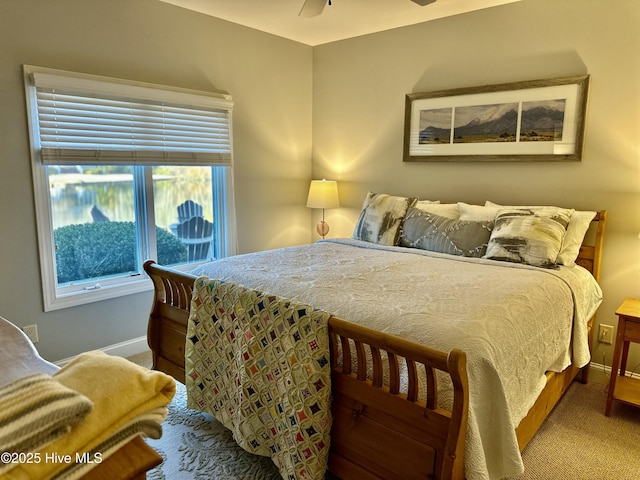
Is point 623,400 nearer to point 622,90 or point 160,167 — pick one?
point 622,90

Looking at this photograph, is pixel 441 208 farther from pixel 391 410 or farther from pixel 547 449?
pixel 391 410

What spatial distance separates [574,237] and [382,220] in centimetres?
125

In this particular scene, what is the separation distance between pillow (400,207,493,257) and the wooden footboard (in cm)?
137

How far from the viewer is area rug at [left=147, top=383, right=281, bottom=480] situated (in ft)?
6.37

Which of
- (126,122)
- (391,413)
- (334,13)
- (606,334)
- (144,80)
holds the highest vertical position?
(334,13)

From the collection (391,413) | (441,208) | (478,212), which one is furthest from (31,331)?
(478,212)

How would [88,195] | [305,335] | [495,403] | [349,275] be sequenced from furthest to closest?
[88,195] < [349,275] < [305,335] < [495,403]

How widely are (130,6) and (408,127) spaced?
221 centimetres

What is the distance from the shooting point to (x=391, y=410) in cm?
152

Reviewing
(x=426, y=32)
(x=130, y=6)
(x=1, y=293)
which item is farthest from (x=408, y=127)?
(x=1, y=293)

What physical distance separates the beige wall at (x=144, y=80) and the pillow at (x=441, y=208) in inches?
56.9

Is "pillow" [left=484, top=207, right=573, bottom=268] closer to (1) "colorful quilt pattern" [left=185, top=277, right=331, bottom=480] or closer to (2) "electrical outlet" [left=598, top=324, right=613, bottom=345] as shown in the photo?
(2) "electrical outlet" [left=598, top=324, right=613, bottom=345]

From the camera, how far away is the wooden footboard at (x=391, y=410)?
52.2 inches

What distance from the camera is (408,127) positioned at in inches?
142
